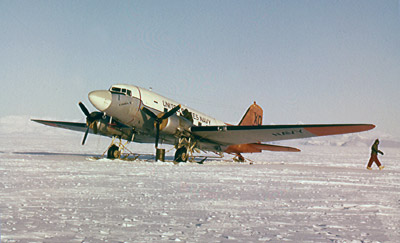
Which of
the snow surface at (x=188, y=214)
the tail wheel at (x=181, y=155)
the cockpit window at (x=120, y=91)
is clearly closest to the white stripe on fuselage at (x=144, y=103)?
the cockpit window at (x=120, y=91)

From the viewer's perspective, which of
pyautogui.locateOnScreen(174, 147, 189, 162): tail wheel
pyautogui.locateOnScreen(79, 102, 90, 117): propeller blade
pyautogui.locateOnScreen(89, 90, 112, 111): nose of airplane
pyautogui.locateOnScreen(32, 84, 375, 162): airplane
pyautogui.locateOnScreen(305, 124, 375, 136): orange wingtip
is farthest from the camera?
pyautogui.locateOnScreen(79, 102, 90, 117): propeller blade

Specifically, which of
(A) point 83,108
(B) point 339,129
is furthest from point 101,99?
(B) point 339,129

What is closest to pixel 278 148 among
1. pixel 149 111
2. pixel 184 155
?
pixel 184 155

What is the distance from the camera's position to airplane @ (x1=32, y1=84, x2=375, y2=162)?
1805 cm

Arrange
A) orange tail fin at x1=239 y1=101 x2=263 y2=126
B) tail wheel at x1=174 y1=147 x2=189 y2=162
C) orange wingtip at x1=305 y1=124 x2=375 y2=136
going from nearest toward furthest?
orange wingtip at x1=305 y1=124 x2=375 y2=136 → tail wheel at x1=174 y1=147 x2=189 y2=162 → orange tail fin at x1=239 y1=101 x2=263 y2=126

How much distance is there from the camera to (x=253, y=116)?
91.2 feet

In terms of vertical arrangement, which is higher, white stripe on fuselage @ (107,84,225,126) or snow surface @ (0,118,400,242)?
white stripe on fuselage @ (107,84,225,126)

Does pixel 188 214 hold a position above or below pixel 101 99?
below

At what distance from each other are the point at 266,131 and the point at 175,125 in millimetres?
5335

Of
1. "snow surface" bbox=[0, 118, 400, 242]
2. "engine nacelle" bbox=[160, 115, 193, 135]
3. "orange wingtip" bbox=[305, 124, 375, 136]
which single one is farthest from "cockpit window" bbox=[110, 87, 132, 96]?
"snow surface" bbox=[0, 118, 400, 242]

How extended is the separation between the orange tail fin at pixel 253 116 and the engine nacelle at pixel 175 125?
7467 millimetres

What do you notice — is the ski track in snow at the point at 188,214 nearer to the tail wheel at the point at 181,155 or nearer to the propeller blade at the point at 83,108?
the tail wheel at the point at 181,155

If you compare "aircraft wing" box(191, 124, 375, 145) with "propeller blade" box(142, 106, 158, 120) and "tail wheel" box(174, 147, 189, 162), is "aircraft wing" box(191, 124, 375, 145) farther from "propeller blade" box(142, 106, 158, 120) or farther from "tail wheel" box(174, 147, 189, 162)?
"propeller blade" box(142, 106, 158, 120)

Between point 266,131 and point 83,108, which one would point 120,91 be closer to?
point 83,108
